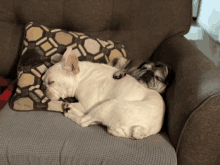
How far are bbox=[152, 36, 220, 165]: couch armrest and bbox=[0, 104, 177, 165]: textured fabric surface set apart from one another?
0.37 feet

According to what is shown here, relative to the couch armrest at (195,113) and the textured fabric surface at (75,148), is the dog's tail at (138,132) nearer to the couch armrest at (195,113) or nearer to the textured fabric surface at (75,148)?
the textured fabric surface at (75,148)

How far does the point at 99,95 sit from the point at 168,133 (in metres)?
0.59

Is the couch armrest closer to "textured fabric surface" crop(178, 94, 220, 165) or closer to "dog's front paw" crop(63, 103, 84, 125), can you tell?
"textured fabric surface" crop(178, 94, 220, 165)

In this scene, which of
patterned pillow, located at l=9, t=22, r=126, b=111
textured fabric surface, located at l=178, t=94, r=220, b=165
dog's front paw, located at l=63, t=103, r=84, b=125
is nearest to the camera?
textured fabric surface, located at l=178, t=94, r=220, b=165

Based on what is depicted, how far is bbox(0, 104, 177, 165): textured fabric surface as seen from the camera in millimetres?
1034

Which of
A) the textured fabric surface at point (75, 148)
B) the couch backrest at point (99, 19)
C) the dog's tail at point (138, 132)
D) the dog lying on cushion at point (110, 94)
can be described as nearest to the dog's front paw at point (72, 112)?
the dog lying on cushion at point (110, 94)

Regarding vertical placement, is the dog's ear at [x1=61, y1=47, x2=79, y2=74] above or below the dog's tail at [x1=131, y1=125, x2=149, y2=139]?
above

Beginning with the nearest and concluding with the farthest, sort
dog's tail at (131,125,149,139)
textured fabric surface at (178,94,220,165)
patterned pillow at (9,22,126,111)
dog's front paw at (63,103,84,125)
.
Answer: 1. textured fabric surface at (178,94,220,165)
2. dog's tail at (131,125,149,139)
3. dog's front paw at (63,103,84,125)
4. patterned pillow at (9,22,126,111)

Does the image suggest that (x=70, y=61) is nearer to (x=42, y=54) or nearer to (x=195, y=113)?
(x=42, y=54)

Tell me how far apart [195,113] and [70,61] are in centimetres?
99

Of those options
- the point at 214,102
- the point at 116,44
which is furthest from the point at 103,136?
the point at 116,44

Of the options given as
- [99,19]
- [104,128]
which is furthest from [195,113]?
[99,19]

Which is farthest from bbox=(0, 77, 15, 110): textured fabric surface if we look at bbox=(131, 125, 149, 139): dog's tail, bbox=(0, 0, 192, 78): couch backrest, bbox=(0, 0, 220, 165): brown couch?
bbox=(131, 125, 149, 139): dog's tail

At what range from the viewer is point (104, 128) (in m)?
1.27
